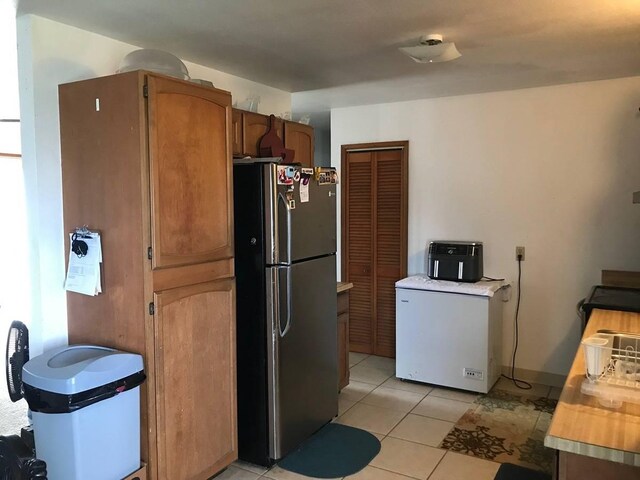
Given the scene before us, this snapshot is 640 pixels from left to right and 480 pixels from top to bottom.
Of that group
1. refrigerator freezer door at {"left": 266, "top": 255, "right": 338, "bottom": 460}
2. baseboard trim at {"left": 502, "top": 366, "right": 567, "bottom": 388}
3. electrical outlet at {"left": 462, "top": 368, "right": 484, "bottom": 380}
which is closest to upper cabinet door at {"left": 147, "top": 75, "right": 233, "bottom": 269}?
refrigerator freezer door at {"left": 266, "top": 255, "right": 338, "bottom": 460}

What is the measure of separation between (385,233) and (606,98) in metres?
2.04

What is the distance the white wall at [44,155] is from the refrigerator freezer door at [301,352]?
1031 mm

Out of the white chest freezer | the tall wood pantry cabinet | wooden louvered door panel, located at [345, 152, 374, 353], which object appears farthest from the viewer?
wooden louvered door panel, located at [345, 152, 374, 353]

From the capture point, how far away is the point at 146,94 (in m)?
2.06

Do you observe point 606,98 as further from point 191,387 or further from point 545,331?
point 191,387

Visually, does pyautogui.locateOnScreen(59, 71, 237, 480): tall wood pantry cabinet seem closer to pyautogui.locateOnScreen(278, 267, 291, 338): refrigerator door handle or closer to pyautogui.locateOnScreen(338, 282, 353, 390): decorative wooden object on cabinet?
pyautogui.locateOnScreen(278, 267, 291, 338): refrigerator door handle

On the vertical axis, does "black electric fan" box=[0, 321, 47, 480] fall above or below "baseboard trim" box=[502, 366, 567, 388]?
above

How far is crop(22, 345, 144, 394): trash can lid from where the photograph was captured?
6.16ft

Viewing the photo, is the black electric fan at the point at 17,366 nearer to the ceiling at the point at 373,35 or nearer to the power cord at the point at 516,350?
the ceiling at the point at 373,35

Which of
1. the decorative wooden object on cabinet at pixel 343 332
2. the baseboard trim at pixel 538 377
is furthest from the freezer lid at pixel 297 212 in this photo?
the baseboard trim at pixel 538 377

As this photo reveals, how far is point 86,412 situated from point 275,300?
104cm

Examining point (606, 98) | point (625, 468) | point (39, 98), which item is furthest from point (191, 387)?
point (606, 98)

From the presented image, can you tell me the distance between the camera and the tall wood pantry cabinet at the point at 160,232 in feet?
6.91

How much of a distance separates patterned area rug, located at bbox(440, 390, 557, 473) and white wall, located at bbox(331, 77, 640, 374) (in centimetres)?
53
